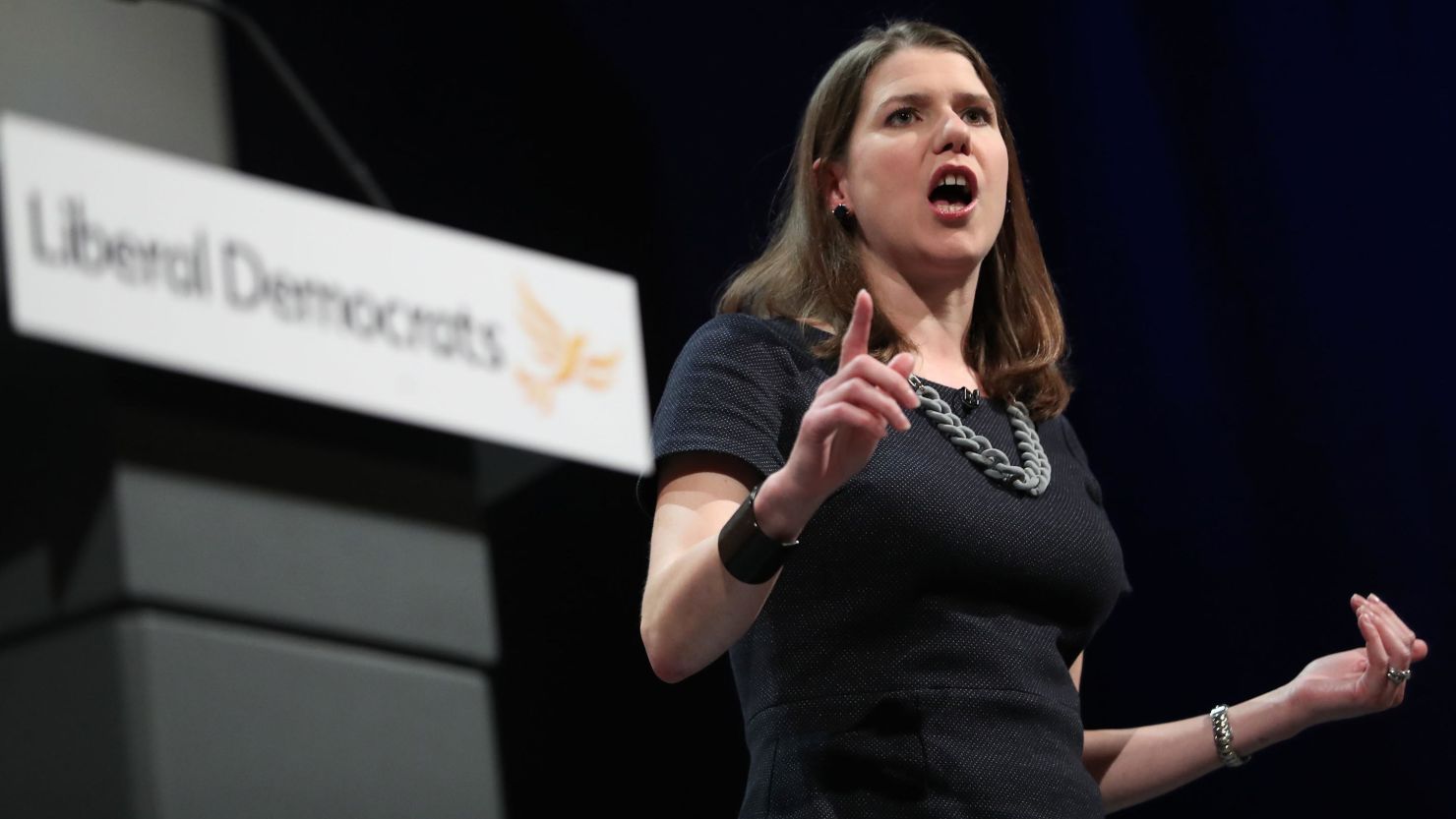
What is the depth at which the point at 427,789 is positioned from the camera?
4.25ft

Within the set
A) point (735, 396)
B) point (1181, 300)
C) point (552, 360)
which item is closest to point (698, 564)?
point (735, 396)

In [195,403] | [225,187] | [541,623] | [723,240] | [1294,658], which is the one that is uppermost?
[225,187]

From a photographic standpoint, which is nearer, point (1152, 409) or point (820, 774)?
point (820, 774)

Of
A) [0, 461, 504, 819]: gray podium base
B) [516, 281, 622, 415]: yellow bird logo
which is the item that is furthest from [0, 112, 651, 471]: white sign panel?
[0, 461, 504, 819]: gray podium base

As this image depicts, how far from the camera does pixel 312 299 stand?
1378 millimetres

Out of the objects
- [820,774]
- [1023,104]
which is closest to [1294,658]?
[1023,104]

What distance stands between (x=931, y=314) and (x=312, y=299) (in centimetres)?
54

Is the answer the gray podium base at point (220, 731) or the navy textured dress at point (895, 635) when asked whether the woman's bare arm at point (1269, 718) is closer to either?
the navy textured dress at point (895, 635)

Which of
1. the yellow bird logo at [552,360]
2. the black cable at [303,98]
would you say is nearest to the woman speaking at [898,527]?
the yellow bird logo at [552,360]

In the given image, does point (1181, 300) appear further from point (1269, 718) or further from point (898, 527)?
point (898, 527)

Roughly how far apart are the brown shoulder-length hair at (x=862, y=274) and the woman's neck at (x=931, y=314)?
0.07 ft

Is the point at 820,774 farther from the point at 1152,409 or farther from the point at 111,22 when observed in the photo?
the point at 1152,409

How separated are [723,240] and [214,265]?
4.09 ft

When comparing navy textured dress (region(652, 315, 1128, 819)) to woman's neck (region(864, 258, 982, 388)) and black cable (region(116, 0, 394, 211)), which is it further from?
black cable (region(116, 0, 394, 211))
